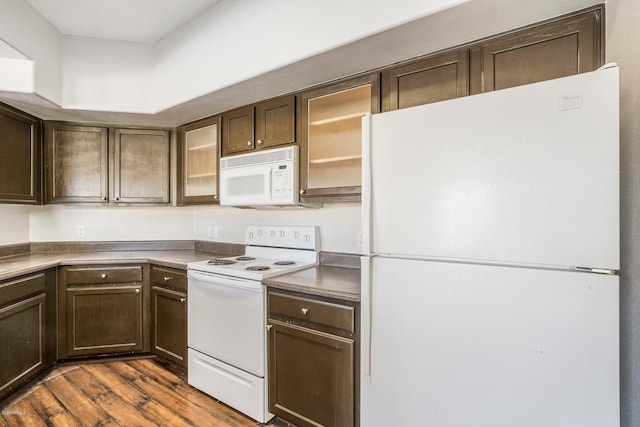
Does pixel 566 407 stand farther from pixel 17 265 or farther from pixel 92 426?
pixel 17 265

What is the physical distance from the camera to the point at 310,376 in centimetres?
Result: 174

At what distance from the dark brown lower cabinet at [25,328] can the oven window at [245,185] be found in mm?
1525

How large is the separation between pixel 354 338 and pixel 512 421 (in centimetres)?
69

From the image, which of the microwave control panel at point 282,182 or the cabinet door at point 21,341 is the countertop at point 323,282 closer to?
the microwave control panel at point 282,182

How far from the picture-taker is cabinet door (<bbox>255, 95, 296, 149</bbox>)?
224cm

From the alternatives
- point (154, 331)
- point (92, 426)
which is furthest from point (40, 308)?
point (92, 426)

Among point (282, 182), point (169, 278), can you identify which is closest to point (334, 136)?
point (282, 182)

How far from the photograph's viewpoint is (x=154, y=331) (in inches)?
105

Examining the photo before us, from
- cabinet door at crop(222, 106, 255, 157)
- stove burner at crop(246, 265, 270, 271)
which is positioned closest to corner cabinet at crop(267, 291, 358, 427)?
stove burner at crop(246, 265, 270, 271)

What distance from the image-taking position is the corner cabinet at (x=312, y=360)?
160 centimetres

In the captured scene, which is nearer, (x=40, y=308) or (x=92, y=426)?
(x=92, y=426)

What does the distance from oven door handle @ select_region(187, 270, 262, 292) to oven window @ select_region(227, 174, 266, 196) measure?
0.64 metres

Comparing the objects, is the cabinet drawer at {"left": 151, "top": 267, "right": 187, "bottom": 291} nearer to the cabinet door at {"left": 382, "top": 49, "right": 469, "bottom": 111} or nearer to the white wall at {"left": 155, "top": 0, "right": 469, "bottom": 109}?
the white wall at {"left": 155, "top": 0, "right": 469, "bottom": 109}

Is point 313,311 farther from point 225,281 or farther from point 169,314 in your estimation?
point 169,314
